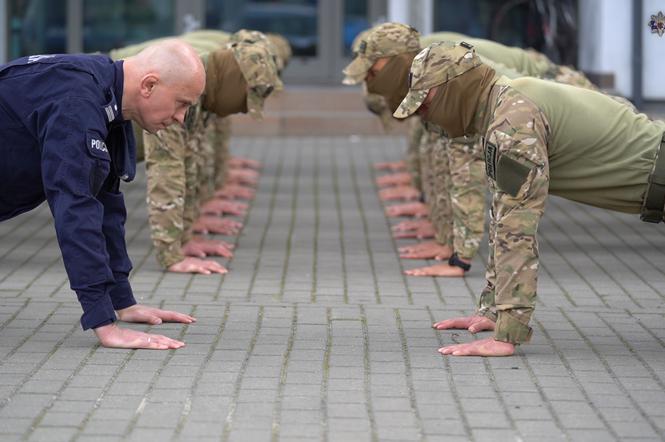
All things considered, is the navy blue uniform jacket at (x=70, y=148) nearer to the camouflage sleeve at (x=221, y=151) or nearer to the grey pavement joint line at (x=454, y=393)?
the grey pavement joint line at (x=454, y=393)

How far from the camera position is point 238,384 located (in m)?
5.58

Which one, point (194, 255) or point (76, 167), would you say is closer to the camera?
point (76, 167)

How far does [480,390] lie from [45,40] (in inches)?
526

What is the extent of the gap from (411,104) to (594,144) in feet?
2.65

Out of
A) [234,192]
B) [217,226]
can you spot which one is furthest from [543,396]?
[234,192]

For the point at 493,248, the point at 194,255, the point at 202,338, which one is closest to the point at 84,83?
the point at 202,338

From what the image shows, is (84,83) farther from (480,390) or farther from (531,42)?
(531,42)

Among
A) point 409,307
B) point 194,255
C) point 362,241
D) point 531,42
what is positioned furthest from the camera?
point 531,42

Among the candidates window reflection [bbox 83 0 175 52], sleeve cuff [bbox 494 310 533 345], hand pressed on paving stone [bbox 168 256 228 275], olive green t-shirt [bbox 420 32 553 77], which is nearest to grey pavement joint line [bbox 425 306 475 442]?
sleeve cuff [bbox 494 310 533 345]

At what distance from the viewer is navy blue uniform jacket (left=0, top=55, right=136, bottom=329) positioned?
5680mm

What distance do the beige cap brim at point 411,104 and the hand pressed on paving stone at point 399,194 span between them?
5.68 m

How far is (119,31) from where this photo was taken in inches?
704

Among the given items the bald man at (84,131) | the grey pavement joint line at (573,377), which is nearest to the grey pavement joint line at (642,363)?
the grey pavement joint line at (573,377)

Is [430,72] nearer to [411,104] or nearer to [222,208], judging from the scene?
[411,104]
